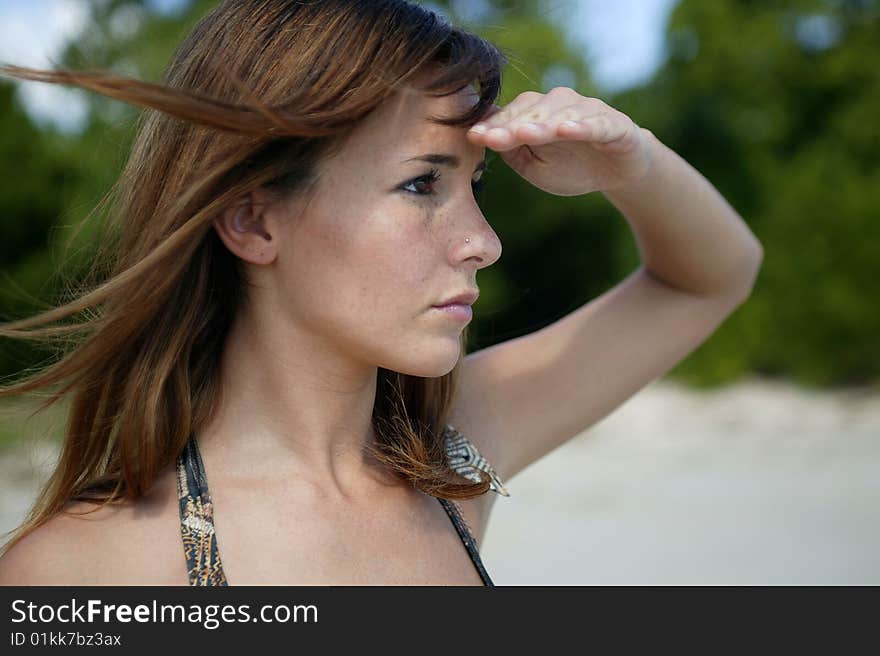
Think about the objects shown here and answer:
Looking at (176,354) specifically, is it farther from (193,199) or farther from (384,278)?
(384,278)

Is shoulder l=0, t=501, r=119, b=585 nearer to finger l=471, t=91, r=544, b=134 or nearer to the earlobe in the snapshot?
the earlobe

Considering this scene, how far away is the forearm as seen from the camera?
2.03 metres

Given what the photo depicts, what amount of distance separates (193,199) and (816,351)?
29.4 feet

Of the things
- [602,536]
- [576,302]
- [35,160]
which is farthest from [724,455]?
[35,160]

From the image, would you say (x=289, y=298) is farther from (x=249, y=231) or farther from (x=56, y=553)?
(x=56, y=553)

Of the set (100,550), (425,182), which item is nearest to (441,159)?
(425,182)

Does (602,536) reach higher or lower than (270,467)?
higher

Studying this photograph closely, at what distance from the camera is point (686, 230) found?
6.98ft

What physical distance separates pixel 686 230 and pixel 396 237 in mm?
768

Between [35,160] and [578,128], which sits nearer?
[578,128]

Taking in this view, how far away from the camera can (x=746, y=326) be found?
31.8 feet

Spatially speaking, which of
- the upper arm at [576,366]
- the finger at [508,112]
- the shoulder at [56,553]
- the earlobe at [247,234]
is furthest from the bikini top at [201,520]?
the finger at [508,112]
